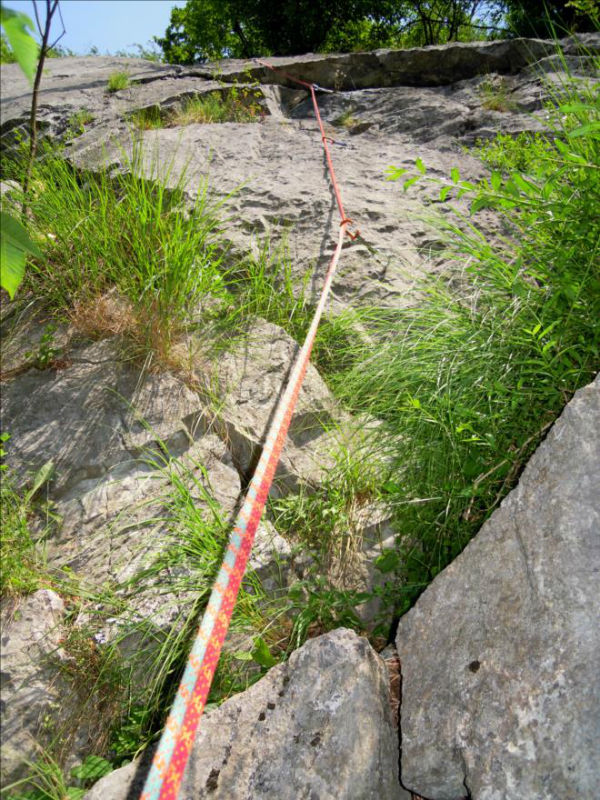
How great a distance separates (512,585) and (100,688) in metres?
1.30

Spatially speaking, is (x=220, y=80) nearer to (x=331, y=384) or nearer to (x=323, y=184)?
(x=323, y=184)

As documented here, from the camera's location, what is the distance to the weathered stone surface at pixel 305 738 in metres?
1.35

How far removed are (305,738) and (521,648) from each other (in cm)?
58

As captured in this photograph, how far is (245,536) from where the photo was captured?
1457mm

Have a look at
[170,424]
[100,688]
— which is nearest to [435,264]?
[170,424]

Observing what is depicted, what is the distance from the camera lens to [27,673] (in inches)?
69.2

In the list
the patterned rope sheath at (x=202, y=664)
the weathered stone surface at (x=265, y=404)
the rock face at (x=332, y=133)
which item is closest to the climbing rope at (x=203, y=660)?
the patterned rope sheath at (x=202, y=664)

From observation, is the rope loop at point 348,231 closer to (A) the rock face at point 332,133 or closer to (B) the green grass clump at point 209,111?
(A) the rock face at point 332,133

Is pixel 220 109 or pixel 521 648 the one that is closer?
pixel 521 648

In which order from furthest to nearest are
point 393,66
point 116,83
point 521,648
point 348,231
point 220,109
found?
point 393,66
point 116,83
point 220,109
point 348,231
point 521,648

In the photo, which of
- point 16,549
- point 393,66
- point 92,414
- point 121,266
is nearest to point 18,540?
point 16,549

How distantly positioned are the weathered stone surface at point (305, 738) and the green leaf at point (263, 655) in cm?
19

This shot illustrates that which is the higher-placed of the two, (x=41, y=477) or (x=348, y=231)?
(x=348, y=231)

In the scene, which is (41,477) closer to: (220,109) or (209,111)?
(209,111)
